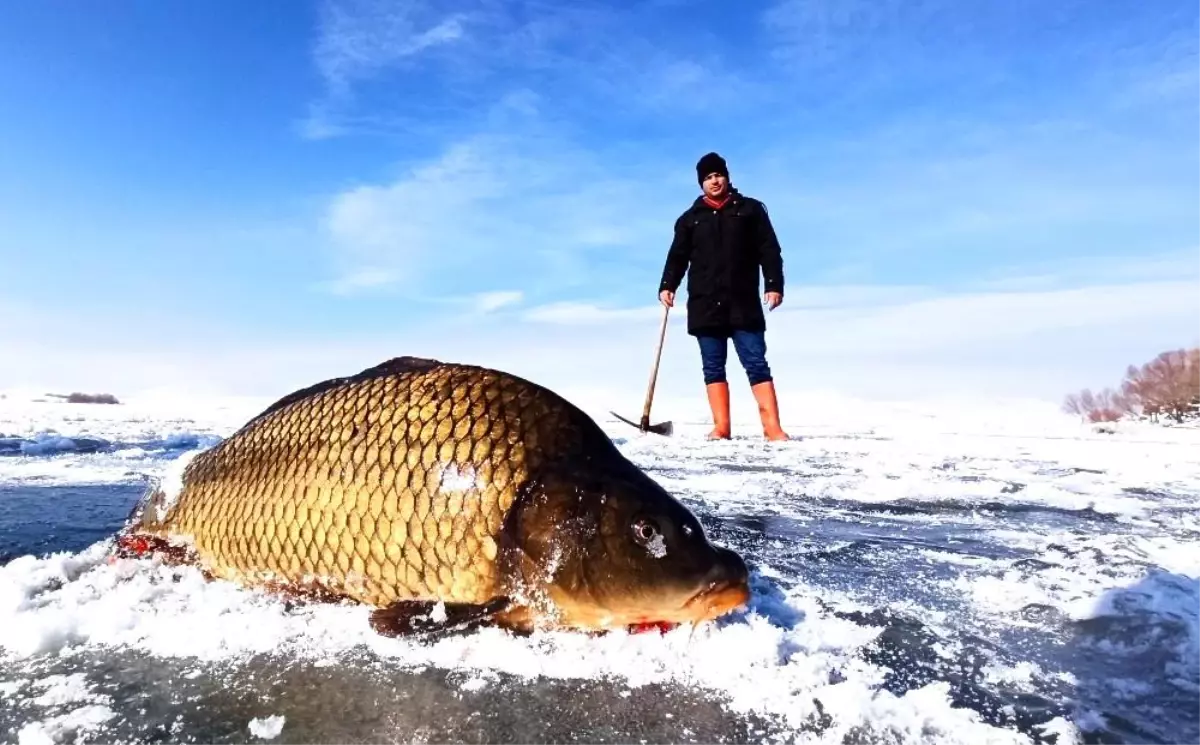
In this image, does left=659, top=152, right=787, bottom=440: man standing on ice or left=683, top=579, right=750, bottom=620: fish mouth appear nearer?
left=683, top=579, right=750, bottom=620: fish mouth

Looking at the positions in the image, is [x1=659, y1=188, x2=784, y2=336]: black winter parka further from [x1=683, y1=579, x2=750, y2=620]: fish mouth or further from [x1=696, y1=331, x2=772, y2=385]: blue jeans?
[x1=683, y1=579, x2=750, y2=620]: fish mouth

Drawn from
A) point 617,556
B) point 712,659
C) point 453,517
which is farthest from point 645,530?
point 453,517

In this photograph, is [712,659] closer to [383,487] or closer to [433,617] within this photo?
[433,617]

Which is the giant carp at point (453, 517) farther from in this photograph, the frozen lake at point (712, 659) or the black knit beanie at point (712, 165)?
the black knit beanie at point (712, 165)

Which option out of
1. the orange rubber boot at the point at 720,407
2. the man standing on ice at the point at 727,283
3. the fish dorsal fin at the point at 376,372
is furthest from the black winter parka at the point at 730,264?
the fish dorsal fin at the point at 376,372

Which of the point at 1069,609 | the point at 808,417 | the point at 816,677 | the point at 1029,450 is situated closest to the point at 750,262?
the point at 1029,450

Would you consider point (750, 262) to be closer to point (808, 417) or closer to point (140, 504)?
point (140, 504)

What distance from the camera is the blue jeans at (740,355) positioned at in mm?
7660

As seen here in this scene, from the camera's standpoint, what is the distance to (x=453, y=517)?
5.80ft

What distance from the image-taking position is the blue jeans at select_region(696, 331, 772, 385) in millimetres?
7660

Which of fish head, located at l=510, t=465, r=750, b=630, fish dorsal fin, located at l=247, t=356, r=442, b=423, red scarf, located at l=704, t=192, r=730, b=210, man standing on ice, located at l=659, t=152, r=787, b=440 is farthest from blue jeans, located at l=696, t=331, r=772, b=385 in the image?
fish head, located at l=510, t=465, r=750, b=630

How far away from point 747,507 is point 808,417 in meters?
12.8

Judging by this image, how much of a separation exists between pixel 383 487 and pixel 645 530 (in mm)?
704

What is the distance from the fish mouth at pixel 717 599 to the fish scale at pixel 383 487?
47 cm
